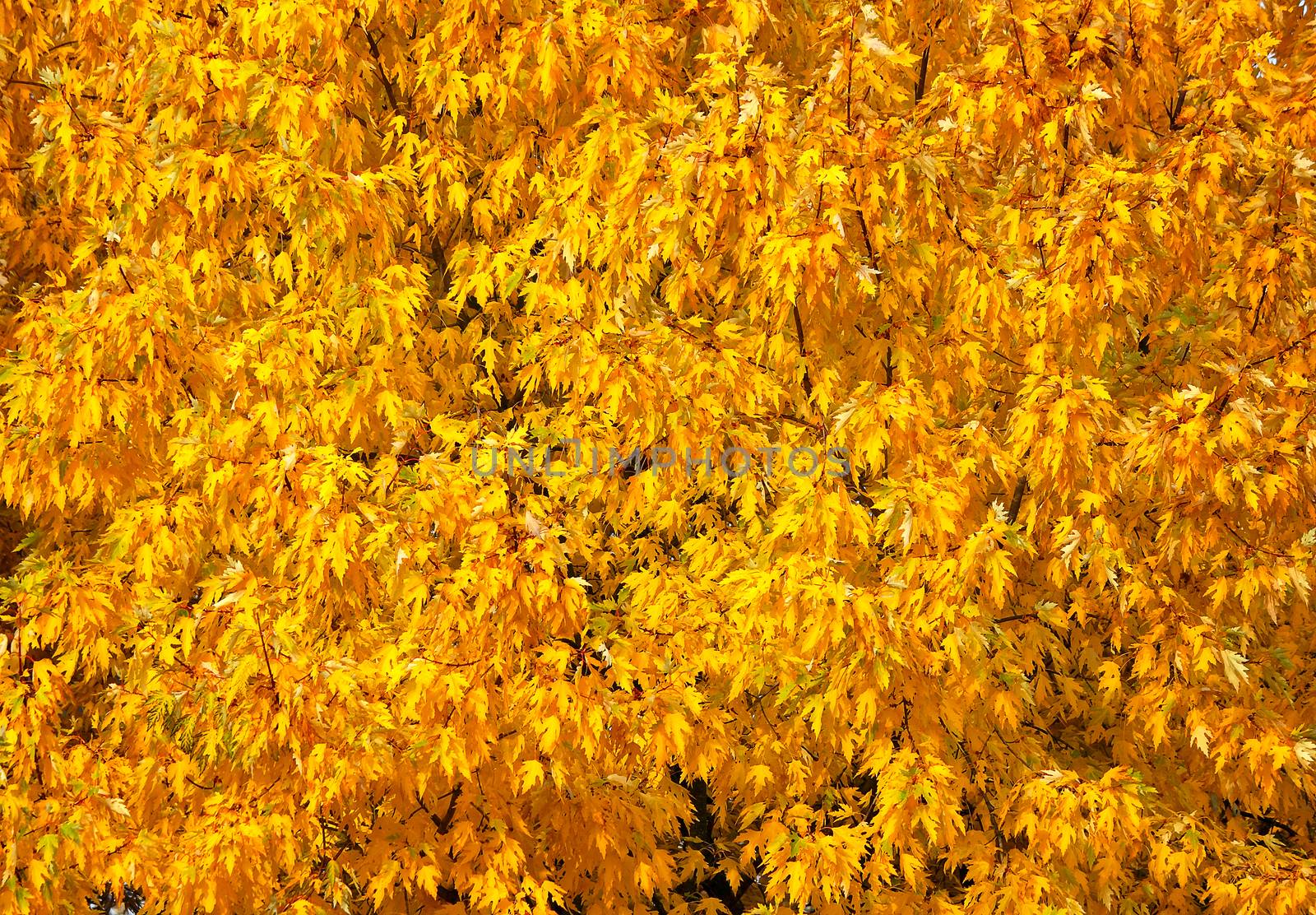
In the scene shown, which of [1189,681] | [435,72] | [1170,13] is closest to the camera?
[1189,681]

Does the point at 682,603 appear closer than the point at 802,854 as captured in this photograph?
No

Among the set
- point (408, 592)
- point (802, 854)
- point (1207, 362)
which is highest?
point (1207, 362)

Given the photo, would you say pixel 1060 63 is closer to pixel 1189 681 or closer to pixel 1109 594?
pixel 1109 594

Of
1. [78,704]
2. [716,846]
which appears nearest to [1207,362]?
[716,846]

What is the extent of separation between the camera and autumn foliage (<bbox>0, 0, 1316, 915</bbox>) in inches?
237

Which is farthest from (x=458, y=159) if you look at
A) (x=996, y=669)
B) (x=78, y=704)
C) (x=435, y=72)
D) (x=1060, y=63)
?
(x=78, y=704)

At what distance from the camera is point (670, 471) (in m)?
6.80

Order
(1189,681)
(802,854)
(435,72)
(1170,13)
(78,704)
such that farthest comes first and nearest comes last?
(78,704), (1170,13), (435,72), (1189,681), (802,854)

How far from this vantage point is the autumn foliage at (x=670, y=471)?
6016mm

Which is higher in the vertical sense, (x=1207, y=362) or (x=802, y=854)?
(x=1207, y=362)

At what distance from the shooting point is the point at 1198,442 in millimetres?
6090

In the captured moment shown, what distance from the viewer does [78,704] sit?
9.02 metres

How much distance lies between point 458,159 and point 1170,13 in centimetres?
433

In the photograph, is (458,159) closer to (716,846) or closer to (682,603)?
(682,603)
